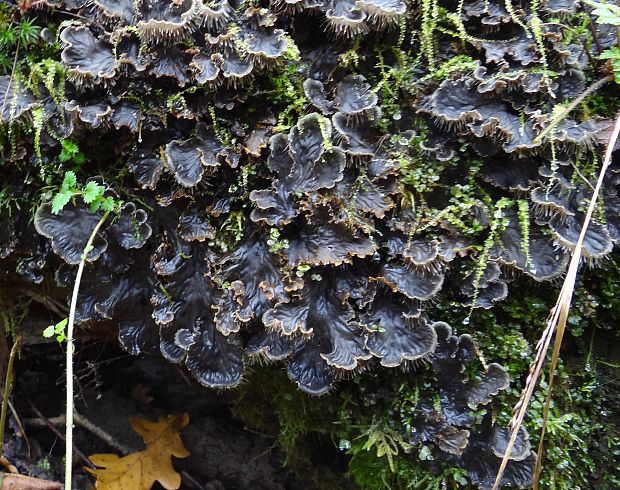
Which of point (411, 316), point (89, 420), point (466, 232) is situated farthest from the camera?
point (89, 420)

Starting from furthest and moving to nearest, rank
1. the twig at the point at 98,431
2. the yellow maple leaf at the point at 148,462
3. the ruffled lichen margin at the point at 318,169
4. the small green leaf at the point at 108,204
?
1. the twig at the point at 98,431
2. the yellow maple leaf at the point at 148,462
3. the small green leaf at the point at 108,204
4. the ruffled lichen margin at the point at 318,169

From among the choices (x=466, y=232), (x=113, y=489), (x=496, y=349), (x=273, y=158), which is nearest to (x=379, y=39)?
(x=273, y=158)

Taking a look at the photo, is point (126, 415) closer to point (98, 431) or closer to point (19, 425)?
point (98, 431)

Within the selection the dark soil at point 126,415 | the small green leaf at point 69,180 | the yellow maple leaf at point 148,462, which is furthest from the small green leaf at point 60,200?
the yellow maple leaf at point 148,462

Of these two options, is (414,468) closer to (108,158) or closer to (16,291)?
(108,158)

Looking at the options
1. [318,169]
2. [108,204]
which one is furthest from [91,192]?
[318,169]

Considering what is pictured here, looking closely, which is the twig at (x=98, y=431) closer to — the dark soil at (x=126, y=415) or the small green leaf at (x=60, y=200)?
the dark soil at (x=126, y=415)
